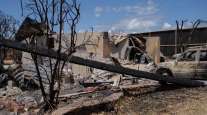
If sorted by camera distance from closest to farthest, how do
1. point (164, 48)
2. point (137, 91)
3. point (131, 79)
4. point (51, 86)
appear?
point (51, 86)
point (137, 91)
point (131, 79)
point (164, 48)

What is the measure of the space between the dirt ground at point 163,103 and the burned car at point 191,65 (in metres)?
6.53

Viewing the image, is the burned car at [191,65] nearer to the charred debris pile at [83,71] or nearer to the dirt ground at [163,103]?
the charred debris pile at [83,71]

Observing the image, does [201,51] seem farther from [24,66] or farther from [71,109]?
[71,109]

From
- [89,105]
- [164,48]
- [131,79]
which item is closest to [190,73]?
[131,79]

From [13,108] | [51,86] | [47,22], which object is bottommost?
[13,108]

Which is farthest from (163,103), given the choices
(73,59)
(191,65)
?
(191,65)

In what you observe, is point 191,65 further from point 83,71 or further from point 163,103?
point 163,103

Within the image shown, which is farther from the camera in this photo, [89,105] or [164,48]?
[164,48]

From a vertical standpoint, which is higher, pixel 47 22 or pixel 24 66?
pixel 47 22

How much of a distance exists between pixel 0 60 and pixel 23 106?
11.3 metres

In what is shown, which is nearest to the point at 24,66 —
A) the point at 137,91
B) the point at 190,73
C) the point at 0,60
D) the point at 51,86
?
the point at 0,60

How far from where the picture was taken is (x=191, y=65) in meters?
16.9

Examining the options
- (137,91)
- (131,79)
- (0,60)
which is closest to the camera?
(137,91)

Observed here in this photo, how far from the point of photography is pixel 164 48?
3872 centimetres
